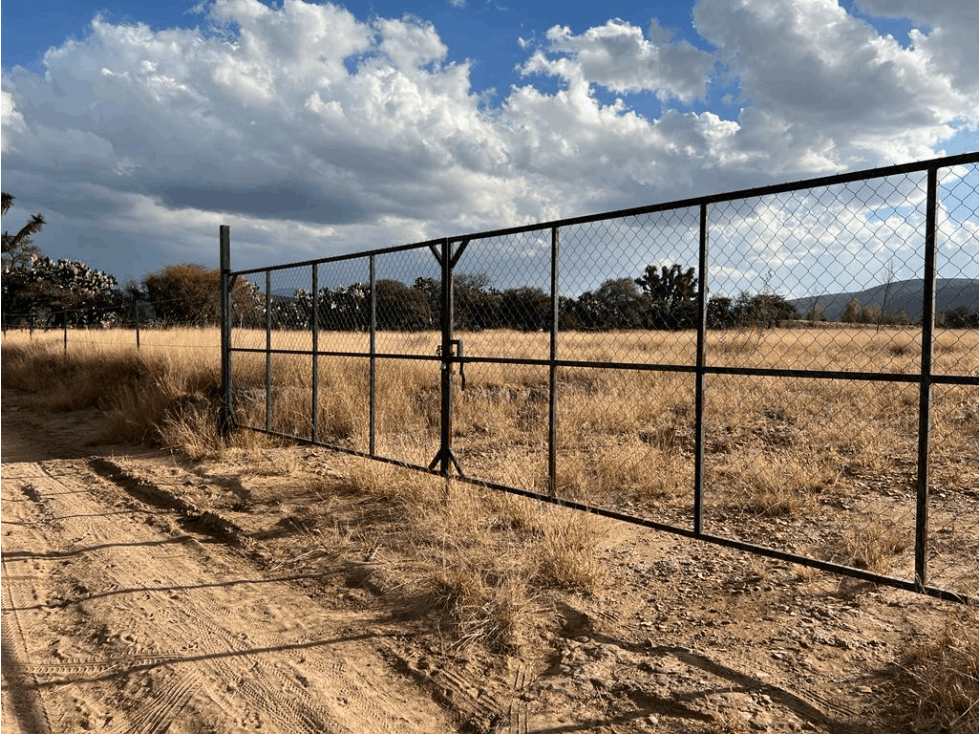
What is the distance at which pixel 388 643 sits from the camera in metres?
3.85

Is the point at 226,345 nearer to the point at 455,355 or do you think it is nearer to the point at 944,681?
the point at 455,355

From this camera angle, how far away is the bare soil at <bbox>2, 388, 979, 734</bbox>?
123 inches

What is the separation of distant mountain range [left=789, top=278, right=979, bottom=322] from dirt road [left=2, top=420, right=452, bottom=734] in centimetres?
339

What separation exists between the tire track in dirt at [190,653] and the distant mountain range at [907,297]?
3382mm

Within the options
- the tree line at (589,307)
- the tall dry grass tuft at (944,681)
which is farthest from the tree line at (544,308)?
the tall dry grass tuft at (944,681)

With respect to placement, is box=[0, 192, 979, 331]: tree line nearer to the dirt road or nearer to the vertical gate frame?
the vertical gate frame

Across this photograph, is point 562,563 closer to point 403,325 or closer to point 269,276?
point 403,325

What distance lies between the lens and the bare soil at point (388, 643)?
10.2ft

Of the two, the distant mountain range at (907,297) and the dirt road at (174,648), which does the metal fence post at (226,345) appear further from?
the distant mountain range at (907,297)

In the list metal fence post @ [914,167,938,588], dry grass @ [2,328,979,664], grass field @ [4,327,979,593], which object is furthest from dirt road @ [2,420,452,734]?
metal fence post @ [914,167,938,588]

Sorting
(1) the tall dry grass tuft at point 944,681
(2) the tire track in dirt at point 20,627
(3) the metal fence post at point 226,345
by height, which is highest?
(3) the metal fence post at point 226,345

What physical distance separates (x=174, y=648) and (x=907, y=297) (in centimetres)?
470

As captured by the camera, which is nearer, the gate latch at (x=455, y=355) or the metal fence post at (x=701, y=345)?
the metal fence post at (x=701, y=345)

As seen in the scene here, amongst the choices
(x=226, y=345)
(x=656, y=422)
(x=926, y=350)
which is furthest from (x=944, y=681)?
(x=226, y=345)
